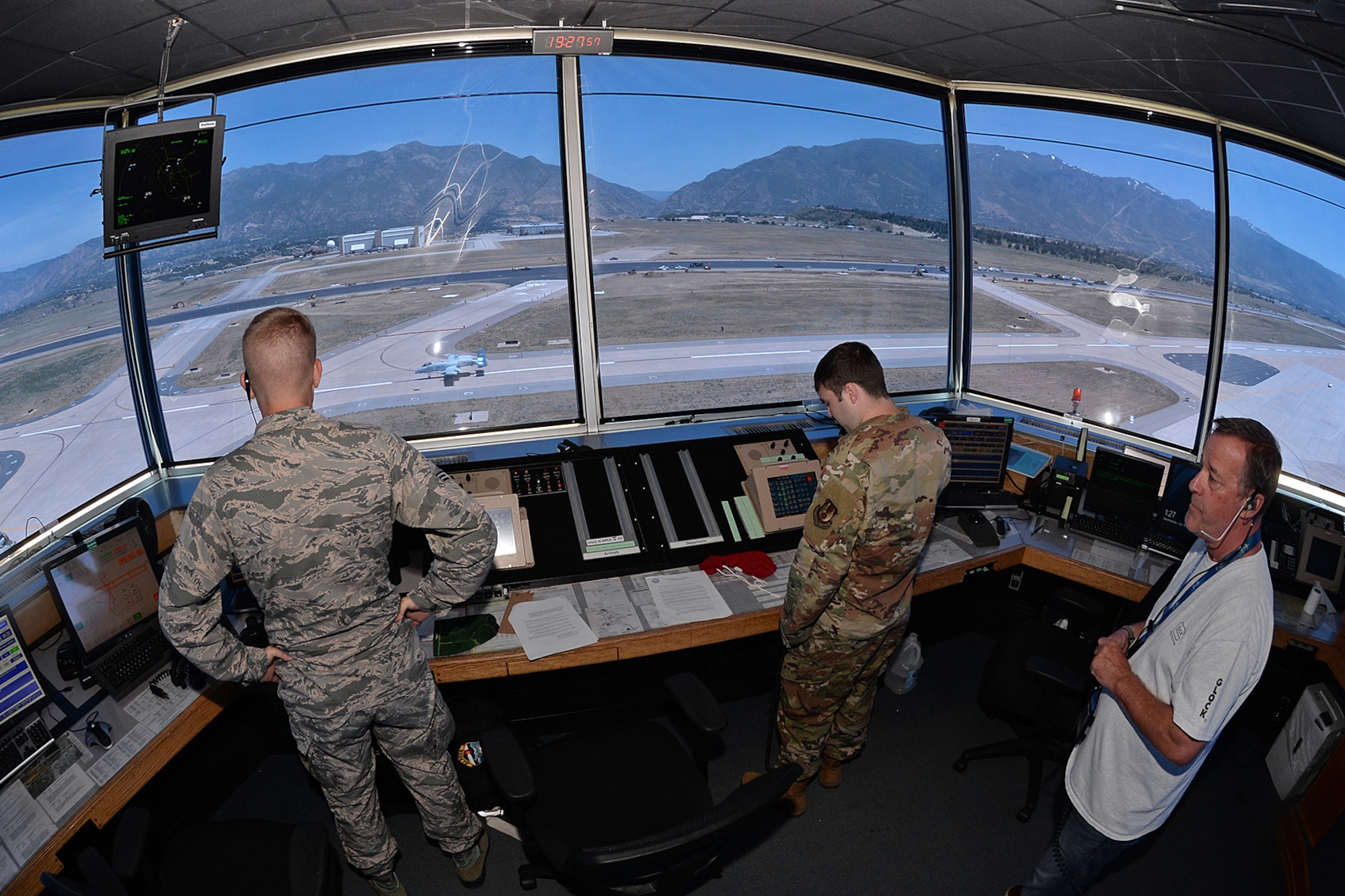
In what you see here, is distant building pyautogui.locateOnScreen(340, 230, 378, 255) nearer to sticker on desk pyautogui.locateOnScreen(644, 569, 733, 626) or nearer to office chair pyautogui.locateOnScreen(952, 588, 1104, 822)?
sticker on desk pyautogui.locateOnScreen(644, 569, 733, 626)

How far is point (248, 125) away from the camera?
3023 mm

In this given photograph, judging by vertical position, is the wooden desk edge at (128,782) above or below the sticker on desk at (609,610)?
below

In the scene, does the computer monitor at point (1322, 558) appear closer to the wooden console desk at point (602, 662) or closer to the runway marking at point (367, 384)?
the wooden console desk at point (602, 662)

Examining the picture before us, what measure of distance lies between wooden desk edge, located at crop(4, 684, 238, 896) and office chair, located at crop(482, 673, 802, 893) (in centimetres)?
105

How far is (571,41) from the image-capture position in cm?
281

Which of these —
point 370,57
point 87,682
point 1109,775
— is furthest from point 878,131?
point 87,682

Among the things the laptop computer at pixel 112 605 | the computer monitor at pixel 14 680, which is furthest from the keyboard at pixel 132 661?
the computer monitor at pixel 14 680

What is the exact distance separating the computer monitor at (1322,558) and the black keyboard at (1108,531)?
1.76 feet

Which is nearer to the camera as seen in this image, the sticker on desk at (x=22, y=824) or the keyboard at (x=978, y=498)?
the sticker on desk at (x=22, y=824)

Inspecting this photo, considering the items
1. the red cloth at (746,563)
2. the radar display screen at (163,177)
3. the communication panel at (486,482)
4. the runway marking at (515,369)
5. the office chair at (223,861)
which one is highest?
the radar display screen at (163,177)

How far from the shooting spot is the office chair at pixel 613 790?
1.48 m

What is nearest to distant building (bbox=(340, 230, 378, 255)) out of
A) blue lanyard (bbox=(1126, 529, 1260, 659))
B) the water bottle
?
the water bottle

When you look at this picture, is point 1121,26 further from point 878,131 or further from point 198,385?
point 198,385

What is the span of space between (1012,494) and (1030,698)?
1178 millimetres
